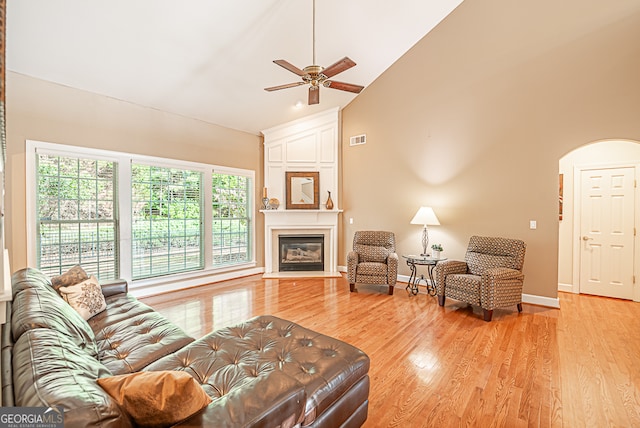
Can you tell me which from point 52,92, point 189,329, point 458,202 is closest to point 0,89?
point 189,329

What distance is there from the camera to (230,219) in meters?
5.63

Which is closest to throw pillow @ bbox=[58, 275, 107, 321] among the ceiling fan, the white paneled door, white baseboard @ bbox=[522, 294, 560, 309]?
the ceiling fan

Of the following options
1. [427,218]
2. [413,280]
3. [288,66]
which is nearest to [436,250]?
[427,218]

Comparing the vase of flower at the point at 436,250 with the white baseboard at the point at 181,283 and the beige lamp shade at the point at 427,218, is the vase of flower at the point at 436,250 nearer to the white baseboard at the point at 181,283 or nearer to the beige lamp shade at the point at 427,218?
the beige lamp shade at the point at 427,218

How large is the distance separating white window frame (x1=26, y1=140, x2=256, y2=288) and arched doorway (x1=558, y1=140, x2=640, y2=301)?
18.0 feet

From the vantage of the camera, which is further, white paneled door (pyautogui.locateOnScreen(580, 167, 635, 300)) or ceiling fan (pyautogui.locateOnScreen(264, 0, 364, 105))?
white paneled door (pyautogui.locateOnScreen(580, 167, 635, 300))

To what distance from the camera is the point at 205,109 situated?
4.80 meters

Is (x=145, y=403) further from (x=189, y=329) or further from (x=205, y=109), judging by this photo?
(x=205, y=109)

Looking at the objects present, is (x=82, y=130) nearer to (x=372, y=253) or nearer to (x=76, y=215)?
(x=76, y=215)

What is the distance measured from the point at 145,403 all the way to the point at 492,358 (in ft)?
9.27

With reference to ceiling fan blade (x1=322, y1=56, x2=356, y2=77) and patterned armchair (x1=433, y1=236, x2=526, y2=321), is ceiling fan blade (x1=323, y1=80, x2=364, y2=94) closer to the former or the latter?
ceiling fan blade (x1=322, y1=56, x2=356, y2=77)

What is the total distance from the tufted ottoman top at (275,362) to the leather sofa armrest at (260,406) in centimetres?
18

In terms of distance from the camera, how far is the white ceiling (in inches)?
114

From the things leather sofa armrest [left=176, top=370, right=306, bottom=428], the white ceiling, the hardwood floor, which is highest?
the white ceiling
